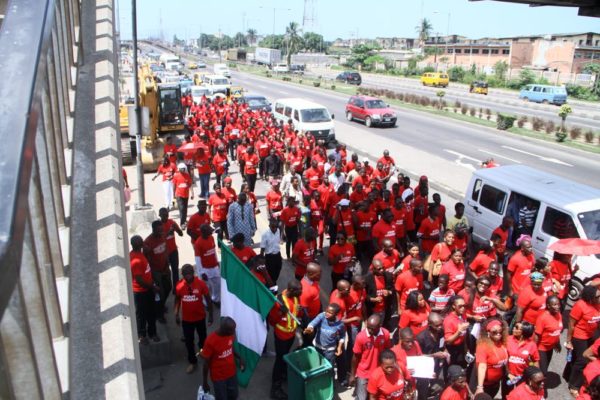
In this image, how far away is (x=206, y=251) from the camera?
7859 mm

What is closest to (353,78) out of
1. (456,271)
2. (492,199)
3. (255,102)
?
(255,102)

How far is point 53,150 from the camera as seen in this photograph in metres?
2.90

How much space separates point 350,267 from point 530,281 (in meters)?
2.49

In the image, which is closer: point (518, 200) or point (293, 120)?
point (518, 200)

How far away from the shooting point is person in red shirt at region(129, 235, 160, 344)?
671 cm

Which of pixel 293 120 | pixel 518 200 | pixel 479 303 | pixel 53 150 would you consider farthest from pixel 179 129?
pixel 53 150

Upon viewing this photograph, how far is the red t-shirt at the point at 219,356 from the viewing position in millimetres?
5492

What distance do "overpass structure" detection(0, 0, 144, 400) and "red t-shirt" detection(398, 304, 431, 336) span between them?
378cm

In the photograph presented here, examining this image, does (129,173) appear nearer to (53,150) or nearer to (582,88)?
(53,150)

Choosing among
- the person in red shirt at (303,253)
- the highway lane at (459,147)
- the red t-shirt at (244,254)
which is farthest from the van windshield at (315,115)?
the red t-shirt at (244,254)

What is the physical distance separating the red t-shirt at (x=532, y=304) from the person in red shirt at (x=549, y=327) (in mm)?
235

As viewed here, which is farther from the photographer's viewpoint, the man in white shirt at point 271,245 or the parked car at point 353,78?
the parked car at point 353,78

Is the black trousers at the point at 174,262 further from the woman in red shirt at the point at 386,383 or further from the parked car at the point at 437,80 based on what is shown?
the parked car at the point at 437,80

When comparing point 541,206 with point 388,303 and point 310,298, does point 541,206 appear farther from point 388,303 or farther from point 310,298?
point 310,298
